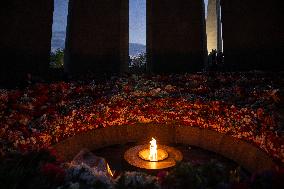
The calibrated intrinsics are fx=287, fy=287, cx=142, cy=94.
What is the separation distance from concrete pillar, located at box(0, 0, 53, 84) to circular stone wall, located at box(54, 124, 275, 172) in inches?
283

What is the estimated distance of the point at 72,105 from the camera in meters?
9.97

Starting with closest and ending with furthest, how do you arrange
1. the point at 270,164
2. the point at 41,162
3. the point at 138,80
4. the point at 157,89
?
1. the point at 41,162
2. the point at 270,164
3. the point at 157,89
4. the point at 138,80

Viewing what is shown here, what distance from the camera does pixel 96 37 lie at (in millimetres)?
16469

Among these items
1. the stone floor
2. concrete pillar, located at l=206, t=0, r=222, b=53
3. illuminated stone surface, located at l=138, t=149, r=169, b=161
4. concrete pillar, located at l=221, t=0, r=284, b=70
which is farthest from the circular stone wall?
concrete pillar, located at l=206, t=0, r=222, b=53

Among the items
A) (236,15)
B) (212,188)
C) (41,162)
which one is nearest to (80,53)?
(236,15)

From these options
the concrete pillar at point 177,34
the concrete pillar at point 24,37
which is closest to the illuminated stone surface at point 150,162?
the concrete pillar at point 24,37

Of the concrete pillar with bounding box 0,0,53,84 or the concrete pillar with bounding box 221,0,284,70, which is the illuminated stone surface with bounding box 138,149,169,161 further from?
the concrete pillar with bounding box 221,0,284,70

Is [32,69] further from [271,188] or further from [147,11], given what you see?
[271,188]

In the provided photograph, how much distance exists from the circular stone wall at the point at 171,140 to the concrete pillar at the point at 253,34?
8.82 metres

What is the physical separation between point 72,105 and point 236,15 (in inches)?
426

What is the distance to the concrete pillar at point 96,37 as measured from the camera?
1634cm

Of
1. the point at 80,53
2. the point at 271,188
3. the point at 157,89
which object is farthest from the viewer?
the point at 80,53

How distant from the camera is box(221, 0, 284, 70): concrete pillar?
49.3 feet

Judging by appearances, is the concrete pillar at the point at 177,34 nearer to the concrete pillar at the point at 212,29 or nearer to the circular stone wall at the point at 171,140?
the circular stone wall at the point at 171,140
